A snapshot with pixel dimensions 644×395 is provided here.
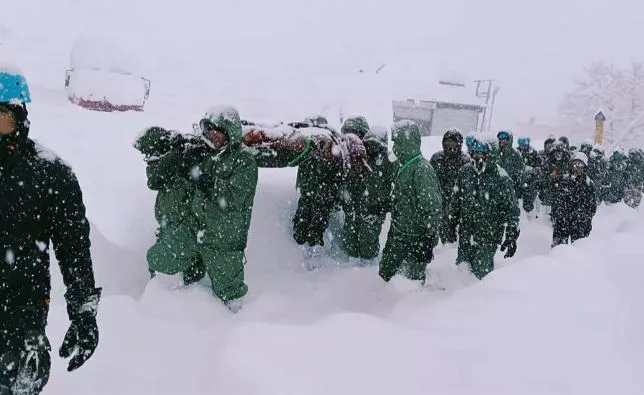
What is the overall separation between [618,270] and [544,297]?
1.14 m

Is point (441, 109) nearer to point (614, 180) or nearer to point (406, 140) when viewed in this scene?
point (614, 180)

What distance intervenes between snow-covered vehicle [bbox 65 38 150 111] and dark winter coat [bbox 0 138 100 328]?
9.47m

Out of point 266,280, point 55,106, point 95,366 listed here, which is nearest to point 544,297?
point 266,280

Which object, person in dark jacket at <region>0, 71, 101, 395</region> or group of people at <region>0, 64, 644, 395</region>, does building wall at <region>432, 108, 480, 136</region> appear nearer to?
group of people at <region>0, 64, 644, 395</region>

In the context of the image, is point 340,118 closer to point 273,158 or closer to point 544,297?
point 273,158

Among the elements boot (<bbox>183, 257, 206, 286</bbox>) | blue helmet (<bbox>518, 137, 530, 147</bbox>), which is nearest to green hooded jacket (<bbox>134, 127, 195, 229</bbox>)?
boot (<bbox>183, 257, 206, 286</bbox>)

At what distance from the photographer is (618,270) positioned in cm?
463

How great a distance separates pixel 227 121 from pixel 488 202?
2960mm

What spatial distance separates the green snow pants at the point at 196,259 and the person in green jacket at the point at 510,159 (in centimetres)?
577

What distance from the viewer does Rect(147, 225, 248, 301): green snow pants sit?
4.35 m

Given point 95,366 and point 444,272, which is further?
point 444,272

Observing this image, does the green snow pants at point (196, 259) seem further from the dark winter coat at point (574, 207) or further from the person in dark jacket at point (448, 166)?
the dark winter coat at point (574, 207)

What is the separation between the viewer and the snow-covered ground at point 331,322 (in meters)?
3.01

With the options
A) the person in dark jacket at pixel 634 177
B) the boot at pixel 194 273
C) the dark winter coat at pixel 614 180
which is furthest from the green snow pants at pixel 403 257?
the person in dark jacket at pixel 634 177
